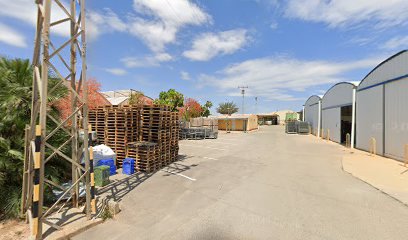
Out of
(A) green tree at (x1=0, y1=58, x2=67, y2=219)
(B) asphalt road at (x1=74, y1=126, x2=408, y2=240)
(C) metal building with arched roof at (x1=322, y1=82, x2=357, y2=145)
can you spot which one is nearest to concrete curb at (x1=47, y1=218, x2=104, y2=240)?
(B) asphalt road at (x1=74, y1=126, x2=408, y2=240)

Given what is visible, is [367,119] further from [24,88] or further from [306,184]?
[24,88]

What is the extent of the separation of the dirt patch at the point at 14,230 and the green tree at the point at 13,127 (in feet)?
0.85

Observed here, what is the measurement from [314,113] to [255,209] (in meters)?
31.8

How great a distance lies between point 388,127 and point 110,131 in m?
16.3

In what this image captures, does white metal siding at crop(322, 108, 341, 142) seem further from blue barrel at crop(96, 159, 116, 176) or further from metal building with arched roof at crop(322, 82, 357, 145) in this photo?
blue barrel at crop(96, 159, 116, 176)

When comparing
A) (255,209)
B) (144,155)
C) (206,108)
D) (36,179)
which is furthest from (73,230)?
(206,108)

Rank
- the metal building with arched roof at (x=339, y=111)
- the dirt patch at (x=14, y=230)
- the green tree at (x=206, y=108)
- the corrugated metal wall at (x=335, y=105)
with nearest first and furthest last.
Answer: the dirt patch at (x=14, y=230) < the metal building with arched roof at (x=339, y=111) < the corrugated metal wall at (x=335, y=105) < the green tree at (x=206, y=108)

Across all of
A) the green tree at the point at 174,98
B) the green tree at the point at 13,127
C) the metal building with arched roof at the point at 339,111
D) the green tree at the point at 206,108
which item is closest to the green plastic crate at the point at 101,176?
the green tree at the point at 13,127

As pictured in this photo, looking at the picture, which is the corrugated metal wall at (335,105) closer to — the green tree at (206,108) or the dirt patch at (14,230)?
the dirt patch at (14,230)

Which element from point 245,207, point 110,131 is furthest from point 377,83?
point 110,131

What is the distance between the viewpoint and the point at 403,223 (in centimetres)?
520

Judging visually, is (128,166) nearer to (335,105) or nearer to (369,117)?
(369,117)

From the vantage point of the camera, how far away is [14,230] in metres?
4.89

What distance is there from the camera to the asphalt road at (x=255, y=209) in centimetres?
479
